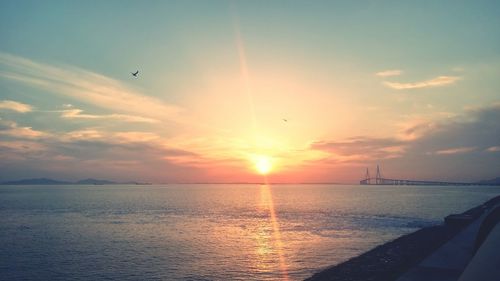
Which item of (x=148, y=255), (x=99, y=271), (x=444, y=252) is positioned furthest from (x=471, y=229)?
(x=99, y=271)

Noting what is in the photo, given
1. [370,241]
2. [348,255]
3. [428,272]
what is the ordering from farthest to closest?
[370,241] < [348,255] < [428,272]

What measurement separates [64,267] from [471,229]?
3548cm

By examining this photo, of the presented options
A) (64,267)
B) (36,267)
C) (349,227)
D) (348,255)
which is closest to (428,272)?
(348,255)

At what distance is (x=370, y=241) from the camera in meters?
42.9

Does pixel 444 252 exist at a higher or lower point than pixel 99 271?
higher

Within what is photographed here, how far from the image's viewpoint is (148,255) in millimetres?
35406

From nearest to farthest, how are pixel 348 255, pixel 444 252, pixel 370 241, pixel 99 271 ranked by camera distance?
pixel 444 252 → pixel 99 271 → pixel 348 255 → pixel 370 241

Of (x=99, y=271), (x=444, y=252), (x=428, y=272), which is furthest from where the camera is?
(x=99, y=271)

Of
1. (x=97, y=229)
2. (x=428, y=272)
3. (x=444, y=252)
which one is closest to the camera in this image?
(x=428, y=272)

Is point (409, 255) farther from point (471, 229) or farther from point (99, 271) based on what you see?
point (99, 271)

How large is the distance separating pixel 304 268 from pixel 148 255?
14793 millimetres

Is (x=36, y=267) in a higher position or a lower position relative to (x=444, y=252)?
lower

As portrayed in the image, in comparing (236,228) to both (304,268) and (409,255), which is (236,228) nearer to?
(304,268)

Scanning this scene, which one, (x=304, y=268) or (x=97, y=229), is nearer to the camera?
(x=304, y=268)
